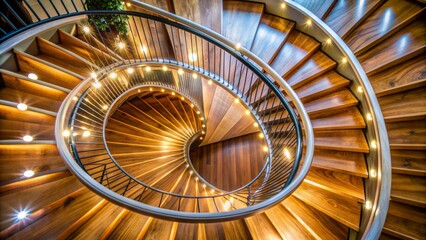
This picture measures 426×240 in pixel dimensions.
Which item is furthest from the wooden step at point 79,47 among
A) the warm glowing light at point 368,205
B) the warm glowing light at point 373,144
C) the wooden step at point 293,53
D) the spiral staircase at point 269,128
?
the warm glowing light at point 368,205

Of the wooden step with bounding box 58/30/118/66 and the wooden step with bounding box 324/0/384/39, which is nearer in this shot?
the wooden step with bounding box 324/0/384/39

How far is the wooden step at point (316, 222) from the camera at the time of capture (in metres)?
2.34

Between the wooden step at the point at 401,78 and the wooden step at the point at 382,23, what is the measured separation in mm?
476

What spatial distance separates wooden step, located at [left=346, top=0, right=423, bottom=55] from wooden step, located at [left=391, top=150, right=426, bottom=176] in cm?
154

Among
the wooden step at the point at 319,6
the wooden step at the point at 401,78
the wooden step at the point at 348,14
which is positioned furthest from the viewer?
the wooden step at the point at 319,6

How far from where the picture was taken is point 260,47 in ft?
11.2

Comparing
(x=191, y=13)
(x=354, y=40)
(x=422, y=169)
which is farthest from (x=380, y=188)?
(x=191, y=13)

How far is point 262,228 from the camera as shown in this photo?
2.51 metres

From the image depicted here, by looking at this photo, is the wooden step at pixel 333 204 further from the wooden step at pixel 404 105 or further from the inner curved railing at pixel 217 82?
the wooden step at pixel 404 105

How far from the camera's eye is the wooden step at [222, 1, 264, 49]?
3.40 meters

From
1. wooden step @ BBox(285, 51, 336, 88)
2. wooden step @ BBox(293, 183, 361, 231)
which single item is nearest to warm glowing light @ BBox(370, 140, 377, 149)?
wooden step @ BBox(293, 183, 361, 231)

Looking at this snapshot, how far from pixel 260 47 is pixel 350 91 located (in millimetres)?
1675

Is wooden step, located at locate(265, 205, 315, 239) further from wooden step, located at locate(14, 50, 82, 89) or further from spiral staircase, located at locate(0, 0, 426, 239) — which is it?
wooden step, located at locate(14, 50, 82, 89)

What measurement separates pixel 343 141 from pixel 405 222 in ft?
3.51
